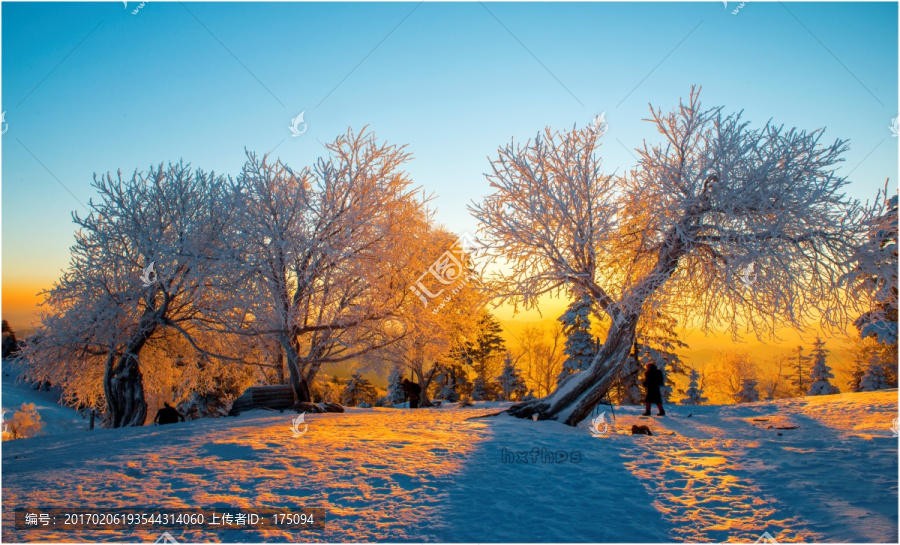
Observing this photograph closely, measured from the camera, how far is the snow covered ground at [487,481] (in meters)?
4.53

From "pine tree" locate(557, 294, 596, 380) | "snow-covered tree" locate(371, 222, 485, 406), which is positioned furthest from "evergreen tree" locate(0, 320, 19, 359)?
"pine tree" locate(557, 294, 596, 380)

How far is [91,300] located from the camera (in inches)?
683

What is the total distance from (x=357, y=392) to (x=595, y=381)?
38626mm

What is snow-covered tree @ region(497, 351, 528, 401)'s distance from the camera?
38250 mm

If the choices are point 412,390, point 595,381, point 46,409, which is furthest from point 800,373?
point 46,409

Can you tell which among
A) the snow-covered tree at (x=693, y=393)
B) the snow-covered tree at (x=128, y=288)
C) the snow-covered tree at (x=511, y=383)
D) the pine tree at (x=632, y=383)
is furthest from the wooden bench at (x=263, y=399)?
the snow-covered tree at (x=693, y=393)

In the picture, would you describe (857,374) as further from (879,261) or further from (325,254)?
(325,254)

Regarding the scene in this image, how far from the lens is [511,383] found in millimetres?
38500

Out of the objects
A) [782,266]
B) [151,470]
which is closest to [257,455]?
[151,470]

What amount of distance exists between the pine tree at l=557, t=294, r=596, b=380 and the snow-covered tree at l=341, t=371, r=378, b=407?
23665 mm

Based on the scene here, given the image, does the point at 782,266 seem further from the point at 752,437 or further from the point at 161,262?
the point at 161,262

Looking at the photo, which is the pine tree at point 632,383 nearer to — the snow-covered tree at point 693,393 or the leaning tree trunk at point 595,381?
the snow-covered tree at point 693,393

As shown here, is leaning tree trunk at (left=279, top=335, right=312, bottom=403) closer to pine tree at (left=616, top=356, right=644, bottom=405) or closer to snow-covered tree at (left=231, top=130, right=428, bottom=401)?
snow-covered tree at (left=231, top=130, right=428, bottom=401)

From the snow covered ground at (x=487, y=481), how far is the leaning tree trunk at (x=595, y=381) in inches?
77.2
